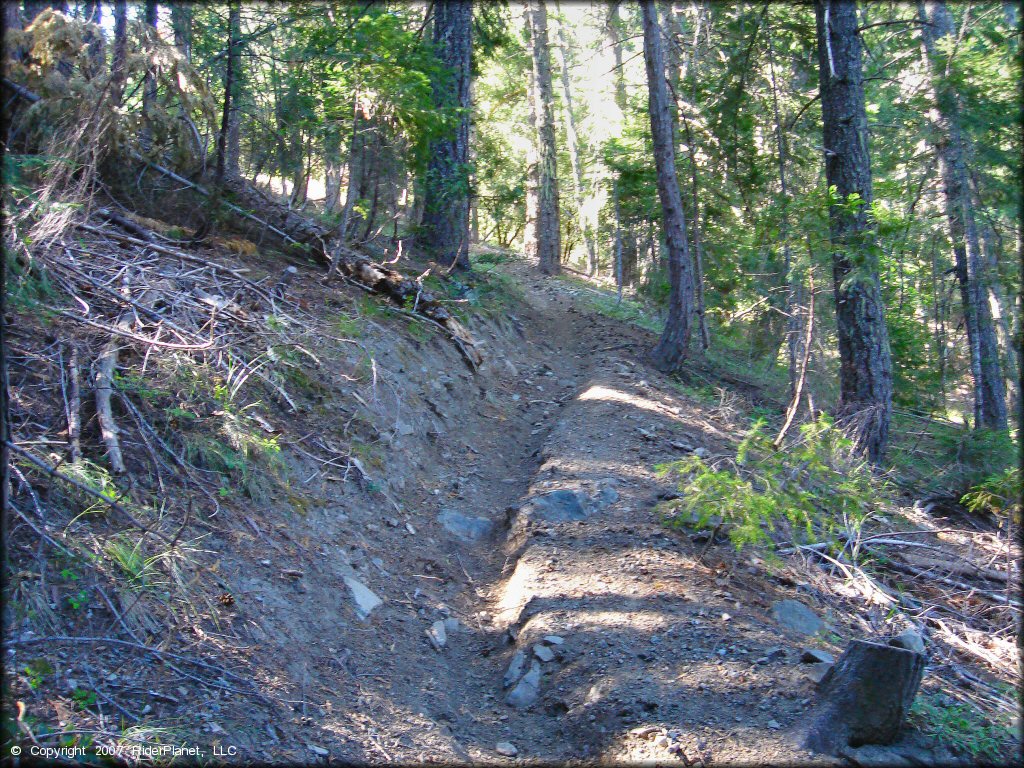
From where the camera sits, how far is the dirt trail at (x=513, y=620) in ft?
12.1

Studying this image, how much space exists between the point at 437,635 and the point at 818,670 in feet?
8.16

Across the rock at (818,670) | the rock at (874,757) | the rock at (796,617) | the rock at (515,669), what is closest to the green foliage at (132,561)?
the rock at (515,669)

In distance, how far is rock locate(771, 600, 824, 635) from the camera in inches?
189

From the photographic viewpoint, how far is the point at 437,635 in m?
4.84

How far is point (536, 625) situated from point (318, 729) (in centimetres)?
172

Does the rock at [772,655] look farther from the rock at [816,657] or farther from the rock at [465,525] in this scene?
the rock at [465,525]

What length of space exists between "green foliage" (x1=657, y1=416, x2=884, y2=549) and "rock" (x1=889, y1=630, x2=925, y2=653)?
0.93 meters

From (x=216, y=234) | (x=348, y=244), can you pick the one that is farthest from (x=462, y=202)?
(x=216, y=234)

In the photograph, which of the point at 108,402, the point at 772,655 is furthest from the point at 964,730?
the point at 108,402

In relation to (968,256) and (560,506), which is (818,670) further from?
(968,256)

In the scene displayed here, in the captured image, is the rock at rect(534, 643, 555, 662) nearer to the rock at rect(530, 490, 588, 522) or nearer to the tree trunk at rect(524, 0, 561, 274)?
the rock at rect(530, 490, 588, 522)

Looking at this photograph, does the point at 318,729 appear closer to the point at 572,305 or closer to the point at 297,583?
the point at 297,583

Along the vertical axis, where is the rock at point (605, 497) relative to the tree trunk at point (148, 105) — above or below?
below

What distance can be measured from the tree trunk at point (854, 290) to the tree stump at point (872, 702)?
581 cm
